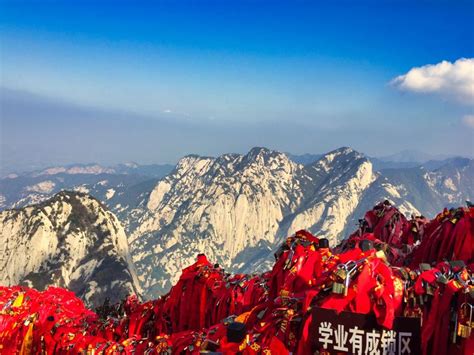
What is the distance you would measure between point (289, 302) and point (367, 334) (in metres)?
1.49

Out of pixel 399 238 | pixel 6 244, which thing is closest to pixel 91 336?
pixel 399 238

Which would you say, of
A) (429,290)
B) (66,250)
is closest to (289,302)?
(429,290)

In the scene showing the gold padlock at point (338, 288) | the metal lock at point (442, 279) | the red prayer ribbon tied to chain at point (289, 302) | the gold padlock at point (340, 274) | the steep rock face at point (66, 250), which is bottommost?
the steep rock face at point (66, 250)

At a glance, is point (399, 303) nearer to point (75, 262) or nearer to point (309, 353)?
point (309, 353)

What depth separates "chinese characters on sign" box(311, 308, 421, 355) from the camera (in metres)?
5.80

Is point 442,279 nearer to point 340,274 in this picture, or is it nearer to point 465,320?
point 465,320

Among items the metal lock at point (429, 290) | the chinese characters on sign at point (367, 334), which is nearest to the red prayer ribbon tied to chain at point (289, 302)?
the metal lock at point (429, 290)

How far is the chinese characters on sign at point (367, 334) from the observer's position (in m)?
5.80

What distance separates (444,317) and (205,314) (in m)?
6.30

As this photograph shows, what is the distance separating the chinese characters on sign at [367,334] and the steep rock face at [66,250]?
96.2 metres

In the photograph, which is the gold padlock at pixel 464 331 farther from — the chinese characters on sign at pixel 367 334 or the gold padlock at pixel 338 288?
the gold padlock at pixel 338 288

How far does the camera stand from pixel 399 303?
19.6 feet

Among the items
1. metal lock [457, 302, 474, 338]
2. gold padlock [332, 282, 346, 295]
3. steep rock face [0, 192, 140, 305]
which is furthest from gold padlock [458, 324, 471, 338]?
steep rock face [0, 192, 140, 305]

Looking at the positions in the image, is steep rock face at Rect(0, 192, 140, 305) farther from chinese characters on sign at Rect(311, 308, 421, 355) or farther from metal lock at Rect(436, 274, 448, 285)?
metal lock at Rect(436, 274, 448, 285)
